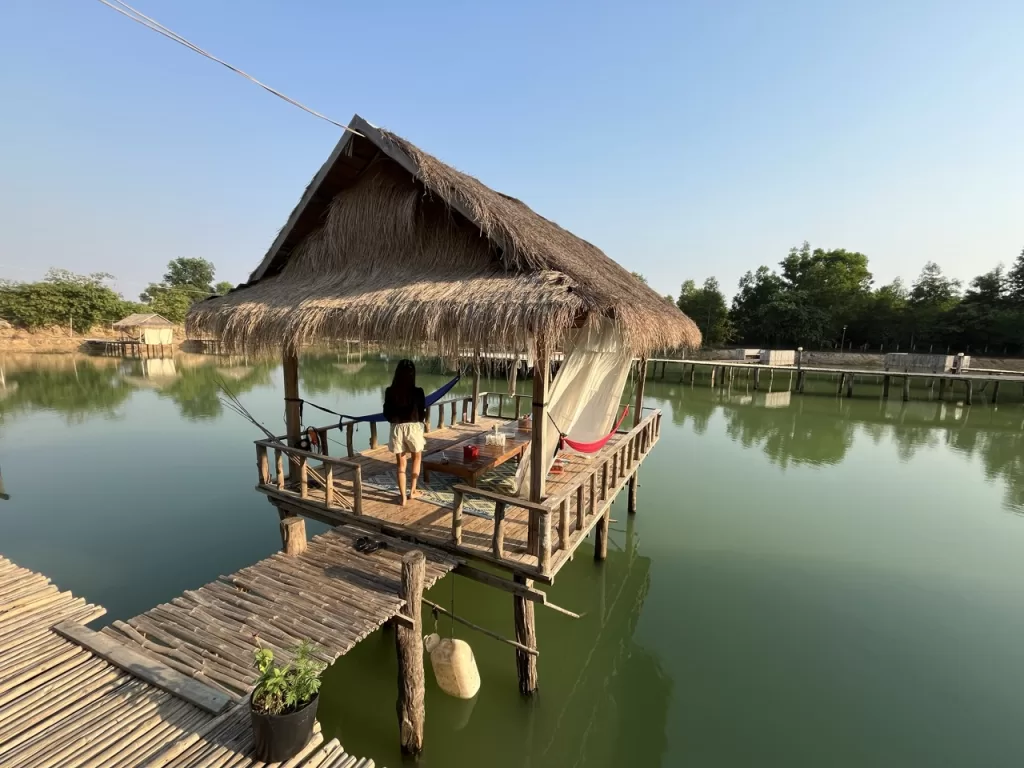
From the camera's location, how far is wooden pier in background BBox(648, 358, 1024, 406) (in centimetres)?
2195

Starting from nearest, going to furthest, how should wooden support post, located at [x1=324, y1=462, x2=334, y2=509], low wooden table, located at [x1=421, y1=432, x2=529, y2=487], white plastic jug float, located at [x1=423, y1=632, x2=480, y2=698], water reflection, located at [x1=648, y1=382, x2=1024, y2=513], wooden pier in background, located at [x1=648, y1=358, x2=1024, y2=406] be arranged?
white plastic jug float, located at [x1=423, y1=632, x2=480, y2=698] → wooden support post, located at [x1=324, y1=462, x2=334, y2=509] → low wooden table, located at [x1=421, y1=432, x2=529, y2=487] → water reflection, located at [x1=648, y1=382, x2=1024, y2=513] → wooden pier in background, located at [x1=648, y1=358, x2=1024, y2=406]

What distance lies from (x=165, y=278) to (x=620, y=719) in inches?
3877

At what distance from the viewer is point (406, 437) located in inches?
195

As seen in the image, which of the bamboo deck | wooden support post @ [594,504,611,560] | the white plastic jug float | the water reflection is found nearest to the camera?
the white plastic jug float

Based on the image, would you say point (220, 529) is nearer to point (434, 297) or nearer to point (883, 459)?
point (434, 297)

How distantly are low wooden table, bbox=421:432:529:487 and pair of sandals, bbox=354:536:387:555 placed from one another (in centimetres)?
131

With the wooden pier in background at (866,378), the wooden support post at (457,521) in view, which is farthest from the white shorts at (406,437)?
the wooden pier in background at (866,378)

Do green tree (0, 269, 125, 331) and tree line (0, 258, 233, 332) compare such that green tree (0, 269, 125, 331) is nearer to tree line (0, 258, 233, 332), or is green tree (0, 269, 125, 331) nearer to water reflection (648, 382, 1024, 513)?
tree line (0, 258, 233, 332)

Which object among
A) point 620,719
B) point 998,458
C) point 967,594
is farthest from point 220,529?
point 998,458

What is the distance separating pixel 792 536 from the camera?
762 centimetres

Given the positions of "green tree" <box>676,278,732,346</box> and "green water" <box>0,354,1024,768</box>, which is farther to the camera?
"green tree" <box>676,278,732,346</box>

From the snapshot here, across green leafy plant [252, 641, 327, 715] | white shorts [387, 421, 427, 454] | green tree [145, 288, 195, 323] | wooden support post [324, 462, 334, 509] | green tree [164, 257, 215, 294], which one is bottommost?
green leafy plant [252, 641, 327, 715]

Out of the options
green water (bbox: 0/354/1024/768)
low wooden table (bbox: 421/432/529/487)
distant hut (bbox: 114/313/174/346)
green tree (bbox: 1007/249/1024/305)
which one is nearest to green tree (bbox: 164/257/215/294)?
distant hut (bbox: 114/313/174/346)

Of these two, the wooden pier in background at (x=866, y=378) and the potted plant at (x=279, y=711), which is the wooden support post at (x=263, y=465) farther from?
the wooden pier in background at (x=866, y=378)
